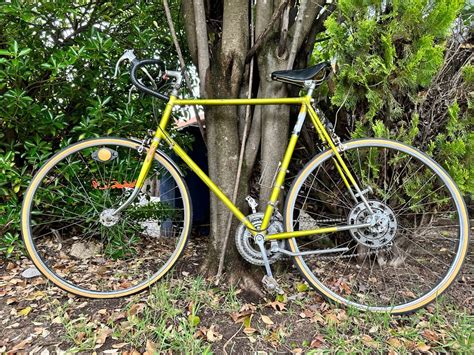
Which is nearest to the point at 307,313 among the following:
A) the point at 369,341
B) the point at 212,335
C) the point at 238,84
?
the point at 369,341

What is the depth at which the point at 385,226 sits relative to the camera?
6.89 ft

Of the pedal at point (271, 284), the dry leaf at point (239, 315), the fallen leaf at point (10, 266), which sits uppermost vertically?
the fallen leaf at point (10, 266)

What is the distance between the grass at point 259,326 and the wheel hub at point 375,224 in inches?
17.0

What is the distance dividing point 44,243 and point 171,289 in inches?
56.1

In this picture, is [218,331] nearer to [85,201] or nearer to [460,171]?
[85,201]

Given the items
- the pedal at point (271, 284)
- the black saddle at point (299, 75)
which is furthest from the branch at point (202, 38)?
the pedal at point (271, 284)

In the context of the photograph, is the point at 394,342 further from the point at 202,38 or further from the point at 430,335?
the point at 202,38

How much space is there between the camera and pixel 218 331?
77.0 inches

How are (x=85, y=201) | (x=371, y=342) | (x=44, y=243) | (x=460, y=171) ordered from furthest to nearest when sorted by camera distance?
1. (x=44, y=243)
2. (x=85, y=201)
3. (x=460, y=171)
4. (x=371, y=342)

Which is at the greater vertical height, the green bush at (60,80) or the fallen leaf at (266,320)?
the green bush at (60,80)

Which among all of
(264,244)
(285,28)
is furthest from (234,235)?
(285,28)

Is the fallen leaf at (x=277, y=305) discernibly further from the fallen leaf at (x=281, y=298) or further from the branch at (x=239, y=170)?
the branch at (x=239, y=170)

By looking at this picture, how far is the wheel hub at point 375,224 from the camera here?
211cm

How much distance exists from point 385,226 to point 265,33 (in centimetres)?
141
